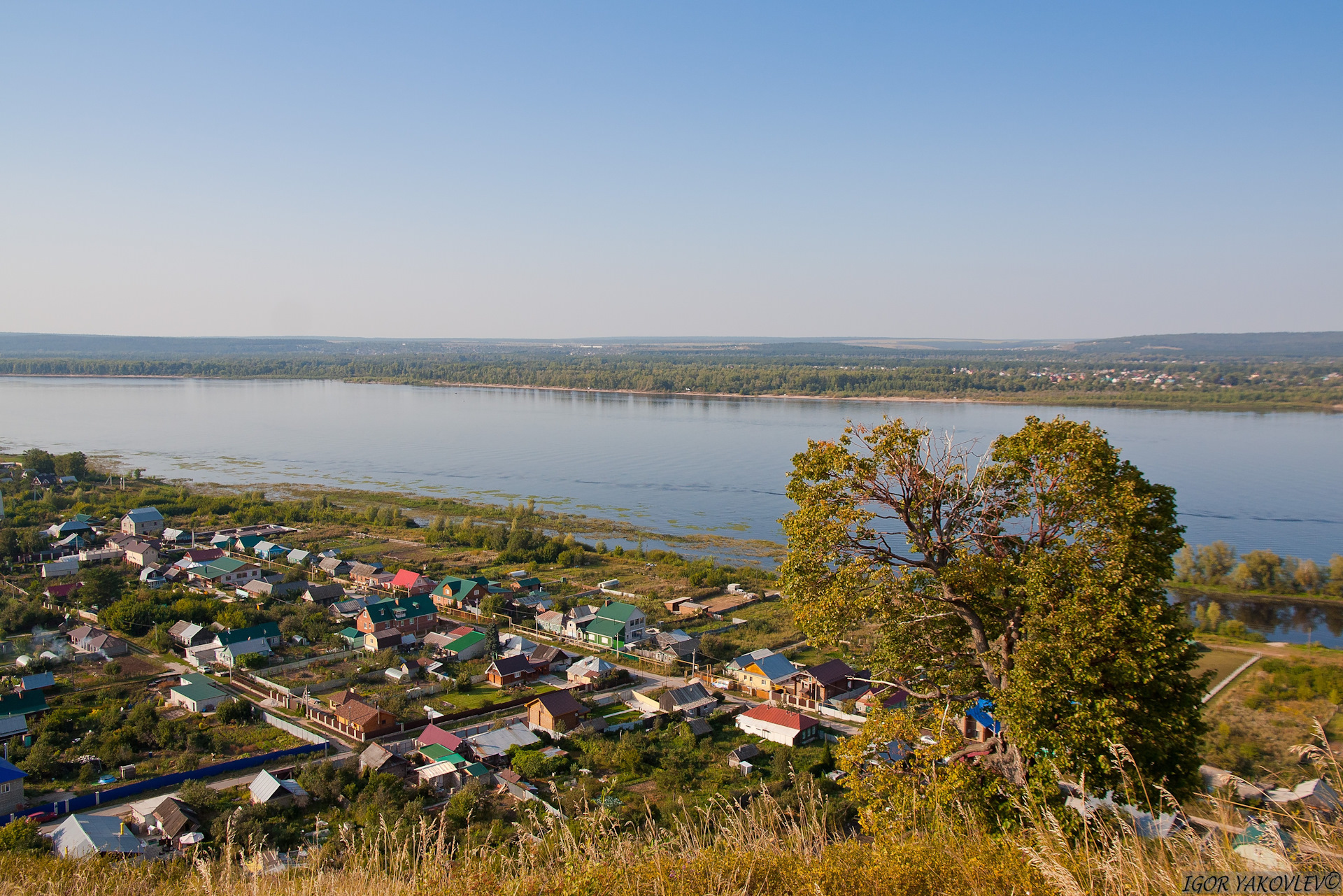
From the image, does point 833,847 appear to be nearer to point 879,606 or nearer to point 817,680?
point 879,606

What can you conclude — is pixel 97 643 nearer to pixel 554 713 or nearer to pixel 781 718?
pixel 554 713

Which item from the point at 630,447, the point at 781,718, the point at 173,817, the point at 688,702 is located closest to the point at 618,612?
the point at 688,702

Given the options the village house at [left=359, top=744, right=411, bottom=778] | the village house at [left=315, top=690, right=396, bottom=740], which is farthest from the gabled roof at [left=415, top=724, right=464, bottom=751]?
the village house at [left=315, top=690, right=396, bottom=740]

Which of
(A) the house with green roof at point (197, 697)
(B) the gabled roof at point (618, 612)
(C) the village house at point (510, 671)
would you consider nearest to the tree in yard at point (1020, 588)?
(C) the village house at point (510, 671)

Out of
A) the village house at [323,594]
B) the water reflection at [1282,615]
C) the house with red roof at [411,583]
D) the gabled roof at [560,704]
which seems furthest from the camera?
the house with red roof at [411,583]

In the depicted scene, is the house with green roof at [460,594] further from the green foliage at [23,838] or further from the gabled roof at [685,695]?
the green foliage at [23,838]

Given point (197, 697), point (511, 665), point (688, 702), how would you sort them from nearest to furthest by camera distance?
point (197, 697) → point (688, 702) → point (511, 665)
